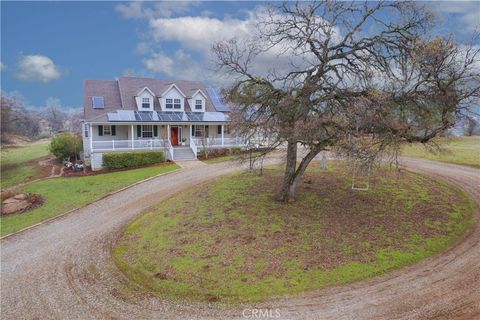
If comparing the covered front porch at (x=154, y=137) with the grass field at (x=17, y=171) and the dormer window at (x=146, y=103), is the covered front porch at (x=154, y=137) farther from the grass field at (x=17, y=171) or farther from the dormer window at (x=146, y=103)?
the grass field at (x=17, y=171)

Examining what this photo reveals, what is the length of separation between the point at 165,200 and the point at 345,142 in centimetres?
1049

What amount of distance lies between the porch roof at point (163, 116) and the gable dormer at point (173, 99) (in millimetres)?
569

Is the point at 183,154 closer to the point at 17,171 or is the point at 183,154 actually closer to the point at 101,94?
the point at 101,94

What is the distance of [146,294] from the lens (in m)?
9.39

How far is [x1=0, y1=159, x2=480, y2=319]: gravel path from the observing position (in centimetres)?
806

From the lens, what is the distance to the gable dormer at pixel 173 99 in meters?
31.2

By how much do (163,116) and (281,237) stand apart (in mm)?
21168

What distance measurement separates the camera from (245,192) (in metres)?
17.6

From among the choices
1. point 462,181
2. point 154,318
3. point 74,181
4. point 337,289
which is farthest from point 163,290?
point 462,181

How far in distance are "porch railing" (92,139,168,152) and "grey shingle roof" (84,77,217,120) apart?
315 centimetres

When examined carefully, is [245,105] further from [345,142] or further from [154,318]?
[154,318]

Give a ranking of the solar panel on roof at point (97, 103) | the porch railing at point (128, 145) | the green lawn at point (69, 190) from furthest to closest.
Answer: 1. the solar panel on roof at point (97, 103)
2. the porch railing at point (128, 145)
3. the green lawn at point (69, 190)

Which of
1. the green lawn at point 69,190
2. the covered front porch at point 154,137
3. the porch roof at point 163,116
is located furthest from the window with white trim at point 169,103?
the green lawn at point 69,190

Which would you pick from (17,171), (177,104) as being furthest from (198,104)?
(17,171)
